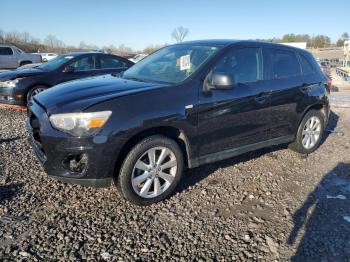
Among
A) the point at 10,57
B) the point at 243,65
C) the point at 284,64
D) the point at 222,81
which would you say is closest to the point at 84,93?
the point at 222,81

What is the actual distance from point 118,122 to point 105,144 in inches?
9.7

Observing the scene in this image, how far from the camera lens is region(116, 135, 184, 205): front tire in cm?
324

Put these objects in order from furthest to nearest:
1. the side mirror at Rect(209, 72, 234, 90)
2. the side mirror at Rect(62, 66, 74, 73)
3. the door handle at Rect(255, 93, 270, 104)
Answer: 1. the side mirror at Rect(62, 66, 74, 73)
2. the door handle at Rect(255, 93, 270, 104)
3. the side mirror at Rect(209, 72, 234, 90)

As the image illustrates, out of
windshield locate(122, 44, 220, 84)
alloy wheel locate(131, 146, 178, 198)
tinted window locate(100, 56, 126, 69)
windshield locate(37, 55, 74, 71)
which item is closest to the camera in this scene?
alloy wheel locate(131, 146, 178, 198)

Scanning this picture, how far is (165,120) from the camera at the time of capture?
331 cm

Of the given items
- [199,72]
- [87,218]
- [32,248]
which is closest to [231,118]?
[199,72]

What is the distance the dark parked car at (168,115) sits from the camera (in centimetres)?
306

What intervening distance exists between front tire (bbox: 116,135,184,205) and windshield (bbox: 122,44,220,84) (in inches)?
31.6

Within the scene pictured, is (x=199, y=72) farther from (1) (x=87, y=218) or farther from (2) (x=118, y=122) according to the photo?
(1) (x=87, y=218)

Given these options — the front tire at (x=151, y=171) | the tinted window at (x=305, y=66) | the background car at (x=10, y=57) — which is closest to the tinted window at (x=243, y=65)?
the tinted window at (x=305, y=66)

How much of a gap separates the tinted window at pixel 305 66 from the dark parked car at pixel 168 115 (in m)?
0.18

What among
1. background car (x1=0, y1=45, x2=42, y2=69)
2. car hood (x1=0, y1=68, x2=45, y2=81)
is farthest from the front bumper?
background car (x1=0, y1=45, x2=42, y2=69)

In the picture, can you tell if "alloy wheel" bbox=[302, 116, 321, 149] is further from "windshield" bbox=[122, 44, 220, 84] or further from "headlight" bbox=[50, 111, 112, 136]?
"headlight" bbox=[50, 111, 112, 136]

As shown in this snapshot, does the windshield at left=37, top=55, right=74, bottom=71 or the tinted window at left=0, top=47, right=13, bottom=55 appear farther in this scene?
the tinted window at left=0, top=47, right=13, bottom=55
